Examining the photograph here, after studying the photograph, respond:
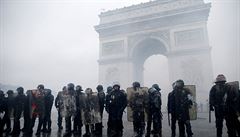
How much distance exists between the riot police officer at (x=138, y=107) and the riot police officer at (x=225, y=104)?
Answer: 191cm

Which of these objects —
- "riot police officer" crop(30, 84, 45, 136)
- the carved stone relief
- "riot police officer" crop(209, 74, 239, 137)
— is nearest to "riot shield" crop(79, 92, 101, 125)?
"riot police officer" crop(30, 84, 45, 136)

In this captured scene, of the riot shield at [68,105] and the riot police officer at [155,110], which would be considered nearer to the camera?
the riot police officer at [155,110]

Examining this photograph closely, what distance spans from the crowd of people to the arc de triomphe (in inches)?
606

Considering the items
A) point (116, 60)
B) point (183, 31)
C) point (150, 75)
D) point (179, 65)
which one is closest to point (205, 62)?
point (179, 65)

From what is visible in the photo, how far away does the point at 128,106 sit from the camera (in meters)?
7.52

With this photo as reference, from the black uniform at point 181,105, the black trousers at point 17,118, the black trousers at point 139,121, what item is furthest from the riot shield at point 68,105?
the black uniform at point 181,105

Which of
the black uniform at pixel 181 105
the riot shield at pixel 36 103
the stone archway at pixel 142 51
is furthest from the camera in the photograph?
the stone archway at pixel 142 51

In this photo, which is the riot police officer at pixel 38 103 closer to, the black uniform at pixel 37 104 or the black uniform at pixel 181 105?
the black uniform at pixel 37 104

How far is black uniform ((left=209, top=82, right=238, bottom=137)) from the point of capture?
19.8 ft

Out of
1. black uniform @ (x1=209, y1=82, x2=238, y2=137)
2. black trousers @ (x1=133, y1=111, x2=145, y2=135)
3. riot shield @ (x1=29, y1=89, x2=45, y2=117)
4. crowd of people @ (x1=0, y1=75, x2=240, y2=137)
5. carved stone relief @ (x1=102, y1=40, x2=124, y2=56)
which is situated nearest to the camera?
black uniform @ (x1=209, y1=82, x2=238, y2=137)

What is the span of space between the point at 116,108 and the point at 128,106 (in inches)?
25.9

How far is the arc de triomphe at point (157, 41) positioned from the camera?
22.5 meters

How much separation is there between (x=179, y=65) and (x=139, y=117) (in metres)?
16.9

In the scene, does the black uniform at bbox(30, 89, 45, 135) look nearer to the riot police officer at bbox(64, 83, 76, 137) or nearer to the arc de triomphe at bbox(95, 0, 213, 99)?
the riot police officer at bbox(64, 83, 76, 137)
